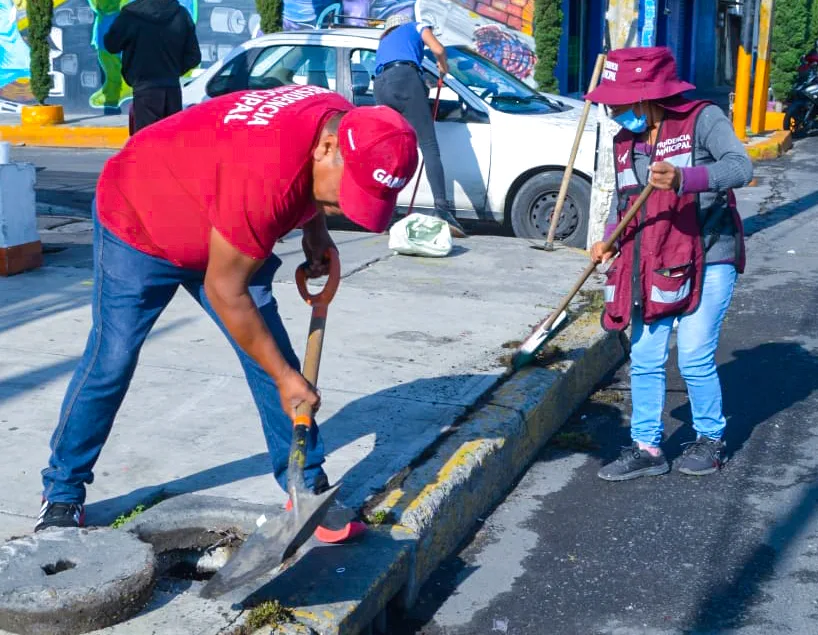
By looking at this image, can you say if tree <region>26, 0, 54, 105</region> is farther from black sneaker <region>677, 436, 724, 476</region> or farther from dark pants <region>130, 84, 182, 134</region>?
black sneaker <region>677, 436, 724, 476</region>

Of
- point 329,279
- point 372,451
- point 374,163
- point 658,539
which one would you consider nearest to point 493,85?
point 372,451

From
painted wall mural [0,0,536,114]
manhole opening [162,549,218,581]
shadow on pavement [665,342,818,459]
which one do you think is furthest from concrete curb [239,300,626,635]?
painted wall mural [0,0,536,114]

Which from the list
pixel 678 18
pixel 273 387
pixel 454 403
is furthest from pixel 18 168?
pixel 678 18

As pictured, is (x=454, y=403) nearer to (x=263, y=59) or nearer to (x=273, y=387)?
(x=273, y=387)

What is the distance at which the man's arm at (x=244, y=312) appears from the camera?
2877mm

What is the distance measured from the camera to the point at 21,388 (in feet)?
15.9

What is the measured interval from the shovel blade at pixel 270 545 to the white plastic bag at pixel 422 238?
4630 mm

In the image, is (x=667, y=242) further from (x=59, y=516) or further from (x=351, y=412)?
(x=59, y=516)

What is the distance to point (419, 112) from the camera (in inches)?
334

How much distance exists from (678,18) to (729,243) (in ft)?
86.5

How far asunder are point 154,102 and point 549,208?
136 inches

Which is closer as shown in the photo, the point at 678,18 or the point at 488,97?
the point at 488,97

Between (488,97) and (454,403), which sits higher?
(488,97)

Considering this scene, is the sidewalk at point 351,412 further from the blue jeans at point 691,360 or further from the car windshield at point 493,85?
the car windshield at point 493,85
